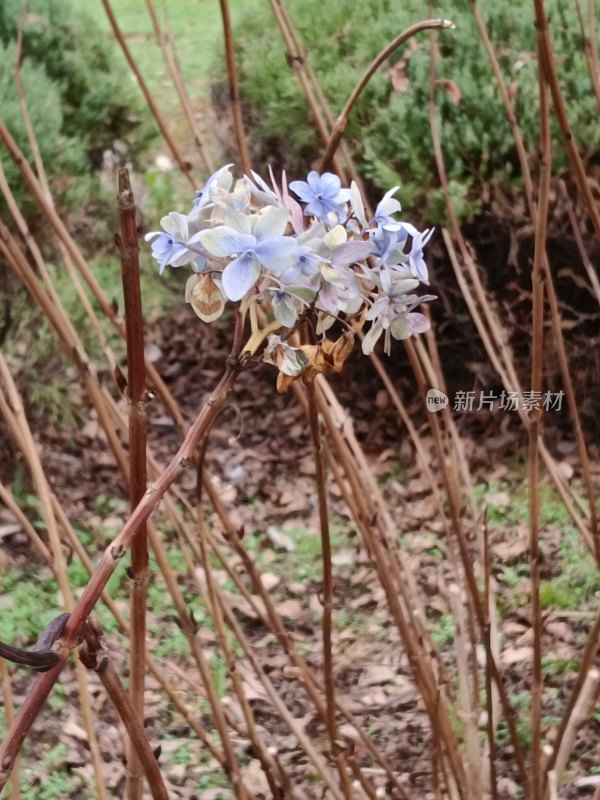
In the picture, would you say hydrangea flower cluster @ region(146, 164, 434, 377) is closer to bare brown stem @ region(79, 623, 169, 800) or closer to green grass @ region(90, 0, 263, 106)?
bare brown stem @ region(79, 623, 169, 800)

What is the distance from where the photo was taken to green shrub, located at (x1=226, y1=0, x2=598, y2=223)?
2029 millimetres

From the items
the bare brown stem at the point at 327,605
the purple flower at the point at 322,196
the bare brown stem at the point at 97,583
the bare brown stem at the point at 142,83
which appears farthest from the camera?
the bare brown stem at the point at 142,83

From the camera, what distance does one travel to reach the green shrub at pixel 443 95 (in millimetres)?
2029

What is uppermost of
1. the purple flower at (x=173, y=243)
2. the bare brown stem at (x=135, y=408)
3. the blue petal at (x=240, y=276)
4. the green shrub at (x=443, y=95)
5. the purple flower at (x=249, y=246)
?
the green shrub at (x=443, y=95)

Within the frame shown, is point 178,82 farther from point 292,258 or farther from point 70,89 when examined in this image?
point 70,89

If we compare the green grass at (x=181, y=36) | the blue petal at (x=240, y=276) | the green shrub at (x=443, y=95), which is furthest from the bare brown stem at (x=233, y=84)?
the green grass at (x=181, y=36)

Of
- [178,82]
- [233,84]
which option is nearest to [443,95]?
[178,82]

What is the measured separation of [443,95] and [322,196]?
71.2 inches

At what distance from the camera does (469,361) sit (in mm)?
2203

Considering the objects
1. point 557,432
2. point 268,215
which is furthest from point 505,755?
point 268,215

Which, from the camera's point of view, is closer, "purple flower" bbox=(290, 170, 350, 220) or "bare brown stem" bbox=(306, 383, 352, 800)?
"purple flower" bbox=(290, 170, 350, 220)

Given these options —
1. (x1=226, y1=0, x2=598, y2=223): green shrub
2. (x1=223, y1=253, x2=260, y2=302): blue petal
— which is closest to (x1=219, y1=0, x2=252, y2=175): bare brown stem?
(x1=223, y1=253, x2=260, y2=302): blue petal

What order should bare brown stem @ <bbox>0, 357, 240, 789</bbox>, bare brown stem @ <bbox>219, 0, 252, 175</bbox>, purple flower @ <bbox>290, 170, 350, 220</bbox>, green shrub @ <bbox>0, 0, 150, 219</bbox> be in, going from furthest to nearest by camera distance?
green shrub @ <bbox>0, 0, 150, 219</bbox>
bare brown stem @ <bbox>219, 0, 252, 175</bbox>
purple flower @ <bbox>290, 170, 350, 220</bbox>
bare brown stem @ <bbox>0, 357, 240, 789</bbox>

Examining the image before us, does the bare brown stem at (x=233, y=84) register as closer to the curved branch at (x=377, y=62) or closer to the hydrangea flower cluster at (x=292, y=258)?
the curved branch at (x=377, y=62)
